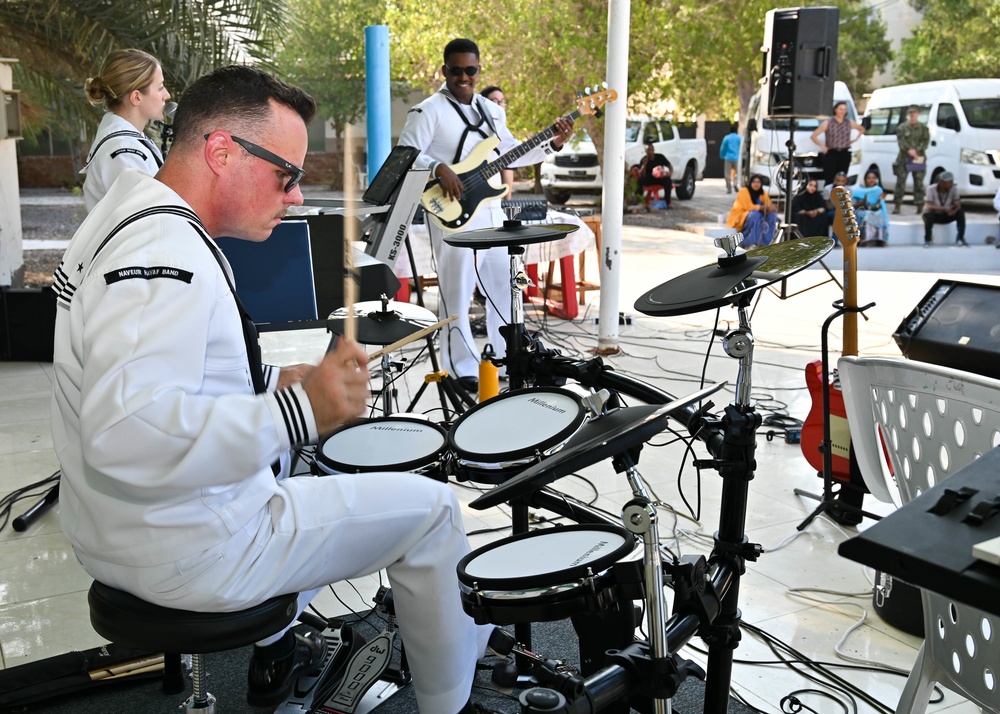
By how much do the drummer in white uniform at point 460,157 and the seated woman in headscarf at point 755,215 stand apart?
20.0ft

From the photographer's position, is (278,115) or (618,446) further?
(278,115)

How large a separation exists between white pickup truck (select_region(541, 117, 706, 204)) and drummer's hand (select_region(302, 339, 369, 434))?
16051 millimetres

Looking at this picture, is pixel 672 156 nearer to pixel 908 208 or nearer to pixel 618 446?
pixel 908 208

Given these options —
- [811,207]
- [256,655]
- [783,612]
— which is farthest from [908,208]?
[256,655]

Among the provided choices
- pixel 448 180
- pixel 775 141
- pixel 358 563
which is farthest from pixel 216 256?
pixel 775 141

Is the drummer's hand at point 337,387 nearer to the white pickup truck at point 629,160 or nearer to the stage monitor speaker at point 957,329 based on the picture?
the stage monitor speaker at point 957,329

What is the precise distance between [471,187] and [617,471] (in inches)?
158

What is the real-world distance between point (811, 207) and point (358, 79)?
12.1m

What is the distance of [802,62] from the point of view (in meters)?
8.49

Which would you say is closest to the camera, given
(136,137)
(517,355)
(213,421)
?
(213,421)

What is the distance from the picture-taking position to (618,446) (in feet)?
4.81

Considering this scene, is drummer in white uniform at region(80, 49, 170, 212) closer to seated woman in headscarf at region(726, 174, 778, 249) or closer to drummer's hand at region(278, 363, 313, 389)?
drummer's hand at region(278, 363, 313, 389)

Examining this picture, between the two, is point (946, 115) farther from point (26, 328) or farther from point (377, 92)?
point (26, 328)

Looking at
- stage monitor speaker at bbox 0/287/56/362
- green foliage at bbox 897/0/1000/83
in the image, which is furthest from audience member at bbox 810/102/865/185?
green foliage at bbox 897/0/1000/83
